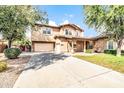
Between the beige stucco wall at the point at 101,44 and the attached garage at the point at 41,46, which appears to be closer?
the beige stucco wall at the point at 101,44

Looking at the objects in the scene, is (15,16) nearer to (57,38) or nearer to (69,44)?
(69,44)

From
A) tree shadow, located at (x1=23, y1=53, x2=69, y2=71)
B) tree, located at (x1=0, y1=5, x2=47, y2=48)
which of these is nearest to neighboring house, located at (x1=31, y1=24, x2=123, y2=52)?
tree shadow, located at (x1=23, y1=53, x2=69, y2=71)

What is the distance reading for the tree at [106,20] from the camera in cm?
1258

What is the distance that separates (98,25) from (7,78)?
8849mm

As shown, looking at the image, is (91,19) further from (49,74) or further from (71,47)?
(49,74)

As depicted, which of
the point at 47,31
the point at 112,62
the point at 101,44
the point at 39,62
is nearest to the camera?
the point at 112,62

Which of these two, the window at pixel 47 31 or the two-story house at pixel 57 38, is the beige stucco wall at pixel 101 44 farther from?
the window at pixel 47 31

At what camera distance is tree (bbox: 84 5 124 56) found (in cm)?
1258

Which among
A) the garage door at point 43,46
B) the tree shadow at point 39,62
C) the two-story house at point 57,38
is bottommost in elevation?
the tree shadow at point 39,62

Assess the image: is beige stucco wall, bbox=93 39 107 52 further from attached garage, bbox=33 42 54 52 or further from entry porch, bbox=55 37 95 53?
attached garage, bbox=33 42 54 52

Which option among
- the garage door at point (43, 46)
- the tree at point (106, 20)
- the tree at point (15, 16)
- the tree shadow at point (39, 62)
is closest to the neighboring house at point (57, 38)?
the garage door at point (43, 46)

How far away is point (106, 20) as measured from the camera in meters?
13.2

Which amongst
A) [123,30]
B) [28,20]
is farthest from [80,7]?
[28,20]

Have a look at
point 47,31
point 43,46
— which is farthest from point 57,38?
point 43,46
